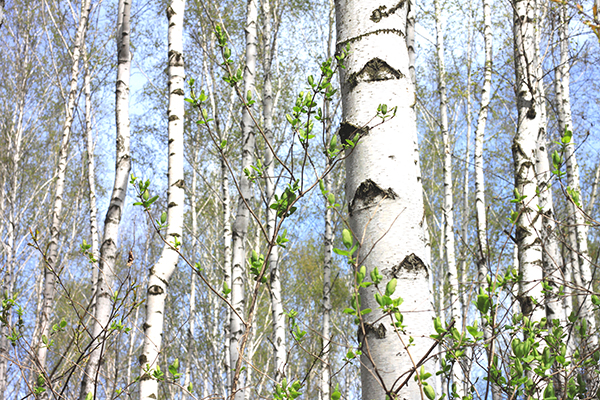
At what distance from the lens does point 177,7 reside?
3363mm

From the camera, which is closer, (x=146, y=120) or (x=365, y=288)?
(x=365, y=288)

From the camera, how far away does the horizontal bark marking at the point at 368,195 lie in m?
0.99

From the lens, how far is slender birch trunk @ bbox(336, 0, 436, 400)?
922 millimetres

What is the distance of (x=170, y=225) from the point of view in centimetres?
282

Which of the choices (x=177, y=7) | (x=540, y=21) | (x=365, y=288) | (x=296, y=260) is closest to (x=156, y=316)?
(x=365, y=288)

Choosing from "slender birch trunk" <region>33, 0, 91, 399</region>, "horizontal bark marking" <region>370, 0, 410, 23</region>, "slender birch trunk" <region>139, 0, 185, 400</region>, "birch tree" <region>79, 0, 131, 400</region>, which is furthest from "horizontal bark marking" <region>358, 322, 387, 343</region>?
"slender birch trunk" <region>33, 0, 91, 399</region>

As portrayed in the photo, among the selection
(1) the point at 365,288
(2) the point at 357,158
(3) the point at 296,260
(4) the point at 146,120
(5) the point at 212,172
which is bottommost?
(1) the point at 365,288

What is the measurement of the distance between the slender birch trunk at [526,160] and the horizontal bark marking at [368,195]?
1980mm

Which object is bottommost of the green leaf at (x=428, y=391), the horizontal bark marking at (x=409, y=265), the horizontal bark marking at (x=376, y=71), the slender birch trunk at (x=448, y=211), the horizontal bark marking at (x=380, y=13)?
the green leaf at (x=428, y=391)

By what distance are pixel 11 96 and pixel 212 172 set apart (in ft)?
15.5

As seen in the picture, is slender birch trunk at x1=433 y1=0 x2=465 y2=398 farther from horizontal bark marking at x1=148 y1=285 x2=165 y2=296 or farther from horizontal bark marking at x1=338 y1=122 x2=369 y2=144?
horizontal bark marking at x1=338 y1=122 x2=369 y2=144

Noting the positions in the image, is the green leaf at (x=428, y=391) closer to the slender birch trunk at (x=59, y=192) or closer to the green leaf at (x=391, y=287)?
the green leaf at (x=391, y=287)

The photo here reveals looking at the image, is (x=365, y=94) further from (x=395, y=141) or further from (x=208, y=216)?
(x=208, y=216)

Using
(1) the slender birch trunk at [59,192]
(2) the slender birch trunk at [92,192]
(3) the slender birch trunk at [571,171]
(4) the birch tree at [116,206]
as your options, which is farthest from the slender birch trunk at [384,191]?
(1) the slender birch trunk at [59,192]
